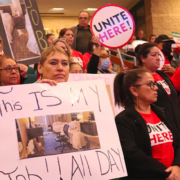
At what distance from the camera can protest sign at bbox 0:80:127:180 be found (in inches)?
57.9

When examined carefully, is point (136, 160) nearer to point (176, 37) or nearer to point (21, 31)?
point (21, 31)

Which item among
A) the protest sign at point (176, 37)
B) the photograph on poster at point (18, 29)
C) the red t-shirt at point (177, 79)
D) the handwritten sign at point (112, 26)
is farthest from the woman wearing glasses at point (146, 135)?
the protest sign at point (176, 37)

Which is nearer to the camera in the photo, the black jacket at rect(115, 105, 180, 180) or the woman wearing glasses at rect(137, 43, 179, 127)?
the black jacket at rect(115, 105, 180, 180)

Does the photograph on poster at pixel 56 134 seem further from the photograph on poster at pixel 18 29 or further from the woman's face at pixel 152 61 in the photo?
the woman's face at pixel 152 61

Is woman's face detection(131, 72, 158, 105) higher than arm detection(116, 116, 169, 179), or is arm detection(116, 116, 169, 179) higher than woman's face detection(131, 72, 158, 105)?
woman's face detection(131, 72, 158, 105)

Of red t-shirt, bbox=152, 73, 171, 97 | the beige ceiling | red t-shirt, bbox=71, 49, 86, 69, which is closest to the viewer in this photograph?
red t-shirt, bbox=152, 73, 171, 97

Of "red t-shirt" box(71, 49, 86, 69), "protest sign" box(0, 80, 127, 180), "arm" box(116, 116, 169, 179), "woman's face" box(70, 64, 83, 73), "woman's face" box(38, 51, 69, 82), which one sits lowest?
"arm" box(116, 116, 169, 179)

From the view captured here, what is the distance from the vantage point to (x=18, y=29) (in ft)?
9.73

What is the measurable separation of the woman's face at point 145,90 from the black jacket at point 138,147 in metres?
0.13

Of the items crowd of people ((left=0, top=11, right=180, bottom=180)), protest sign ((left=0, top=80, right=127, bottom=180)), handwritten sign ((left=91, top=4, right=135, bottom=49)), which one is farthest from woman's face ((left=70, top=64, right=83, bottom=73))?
protest sign ((left=0, top=80, right=127, bottom=180))

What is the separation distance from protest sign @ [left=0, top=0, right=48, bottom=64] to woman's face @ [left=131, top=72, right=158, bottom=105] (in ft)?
3.25

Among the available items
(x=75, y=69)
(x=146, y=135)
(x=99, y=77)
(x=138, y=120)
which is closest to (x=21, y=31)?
(x=75, y=69)

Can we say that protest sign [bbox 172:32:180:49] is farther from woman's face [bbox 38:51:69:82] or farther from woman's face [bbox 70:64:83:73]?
woman's face [bbox 38:51:69:82]

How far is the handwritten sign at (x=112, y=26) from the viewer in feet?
13.0
